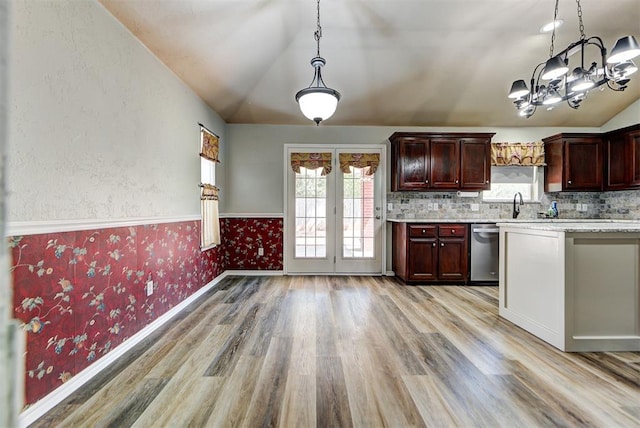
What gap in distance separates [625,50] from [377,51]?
7.21 feet

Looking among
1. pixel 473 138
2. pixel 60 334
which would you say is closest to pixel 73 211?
pixel 60 334

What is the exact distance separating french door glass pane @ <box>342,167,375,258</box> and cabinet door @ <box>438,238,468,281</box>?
105cm

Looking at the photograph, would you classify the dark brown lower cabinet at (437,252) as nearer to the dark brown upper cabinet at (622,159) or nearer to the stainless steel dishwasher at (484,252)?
the stainless steel dishwasher at (484,252)

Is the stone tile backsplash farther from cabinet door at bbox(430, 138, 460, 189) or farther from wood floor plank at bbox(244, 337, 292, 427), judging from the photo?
wood floor plank at bbox(244, 337, 292, 427)

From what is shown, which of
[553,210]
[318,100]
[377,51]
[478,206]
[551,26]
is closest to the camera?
[318,100]

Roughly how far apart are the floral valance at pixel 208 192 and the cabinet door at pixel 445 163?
10.2 feet

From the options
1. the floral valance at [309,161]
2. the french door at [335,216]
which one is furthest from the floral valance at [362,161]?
the floral valance at [309,161]

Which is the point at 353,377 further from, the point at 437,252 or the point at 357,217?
the point at 357,217

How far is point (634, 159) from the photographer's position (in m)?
4.14

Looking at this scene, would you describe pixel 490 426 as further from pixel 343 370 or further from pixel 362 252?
pixel 362 252

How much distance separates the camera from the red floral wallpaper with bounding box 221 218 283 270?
15.4ft

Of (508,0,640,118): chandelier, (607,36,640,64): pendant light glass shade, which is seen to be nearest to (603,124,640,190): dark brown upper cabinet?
(508,0,640,118): chandelier

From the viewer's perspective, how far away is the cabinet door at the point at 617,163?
13.9ft

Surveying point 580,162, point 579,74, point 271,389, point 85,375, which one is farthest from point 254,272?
point 580,162
